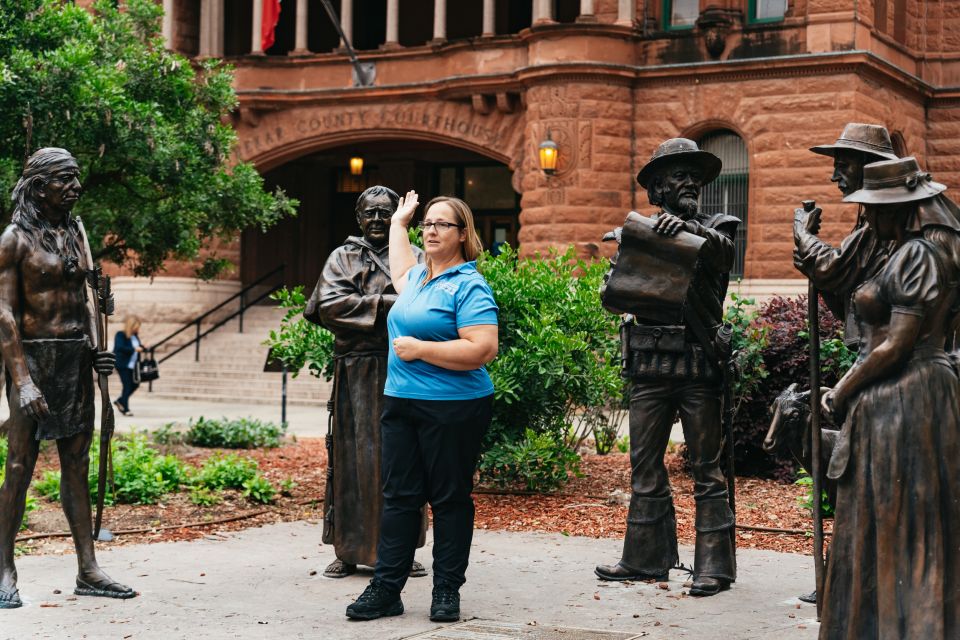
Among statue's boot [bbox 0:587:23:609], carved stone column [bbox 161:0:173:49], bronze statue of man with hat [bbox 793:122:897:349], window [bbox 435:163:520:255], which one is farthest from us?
window [bbox 435:163:520:255]

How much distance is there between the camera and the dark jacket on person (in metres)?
19.6

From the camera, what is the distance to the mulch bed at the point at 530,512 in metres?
8.70

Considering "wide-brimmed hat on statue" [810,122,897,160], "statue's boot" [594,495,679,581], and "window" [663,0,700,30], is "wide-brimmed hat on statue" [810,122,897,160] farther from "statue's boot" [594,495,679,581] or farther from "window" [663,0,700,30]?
"window" [663,0,700,30]

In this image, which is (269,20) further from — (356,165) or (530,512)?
(530,512)

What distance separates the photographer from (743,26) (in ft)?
70.6

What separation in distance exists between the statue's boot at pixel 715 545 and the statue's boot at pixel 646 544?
0.22 metres

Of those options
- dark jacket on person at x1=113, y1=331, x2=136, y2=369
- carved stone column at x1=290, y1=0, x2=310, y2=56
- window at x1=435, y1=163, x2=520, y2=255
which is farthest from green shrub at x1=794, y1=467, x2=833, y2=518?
window at x1=435, y1=163, x2=520, y2=255

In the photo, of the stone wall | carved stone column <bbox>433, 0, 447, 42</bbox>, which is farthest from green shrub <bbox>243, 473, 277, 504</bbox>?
carved stone column <bbox>433, 0, 447, 42</bbox>

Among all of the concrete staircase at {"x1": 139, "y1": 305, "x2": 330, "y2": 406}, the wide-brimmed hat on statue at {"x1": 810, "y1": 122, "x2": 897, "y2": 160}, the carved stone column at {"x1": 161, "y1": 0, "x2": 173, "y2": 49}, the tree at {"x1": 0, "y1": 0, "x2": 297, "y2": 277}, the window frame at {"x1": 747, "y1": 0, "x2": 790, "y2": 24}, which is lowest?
the concrete staircase at {"x1": 139, "y1": 305, "x2": 330, "y2": 406}

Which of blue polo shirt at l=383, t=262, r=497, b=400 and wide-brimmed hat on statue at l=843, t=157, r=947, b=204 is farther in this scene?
blue polo shirt at l=383, t=262, r=497, b=400

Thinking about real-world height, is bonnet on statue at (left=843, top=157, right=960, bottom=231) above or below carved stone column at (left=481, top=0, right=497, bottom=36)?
below

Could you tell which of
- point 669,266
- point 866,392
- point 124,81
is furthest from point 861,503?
point 124,81

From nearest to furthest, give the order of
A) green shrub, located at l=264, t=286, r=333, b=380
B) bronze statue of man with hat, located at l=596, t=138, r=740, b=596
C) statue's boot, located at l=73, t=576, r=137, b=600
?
statue's boot, located at l=73, t=576, r=137, b=600
bronze statue of man with hat, located at l=596, t=138, r=740, b=596
green shrub, located at l=264, t=286, r=333, b=380

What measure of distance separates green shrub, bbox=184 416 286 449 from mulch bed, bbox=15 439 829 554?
8.03ft
